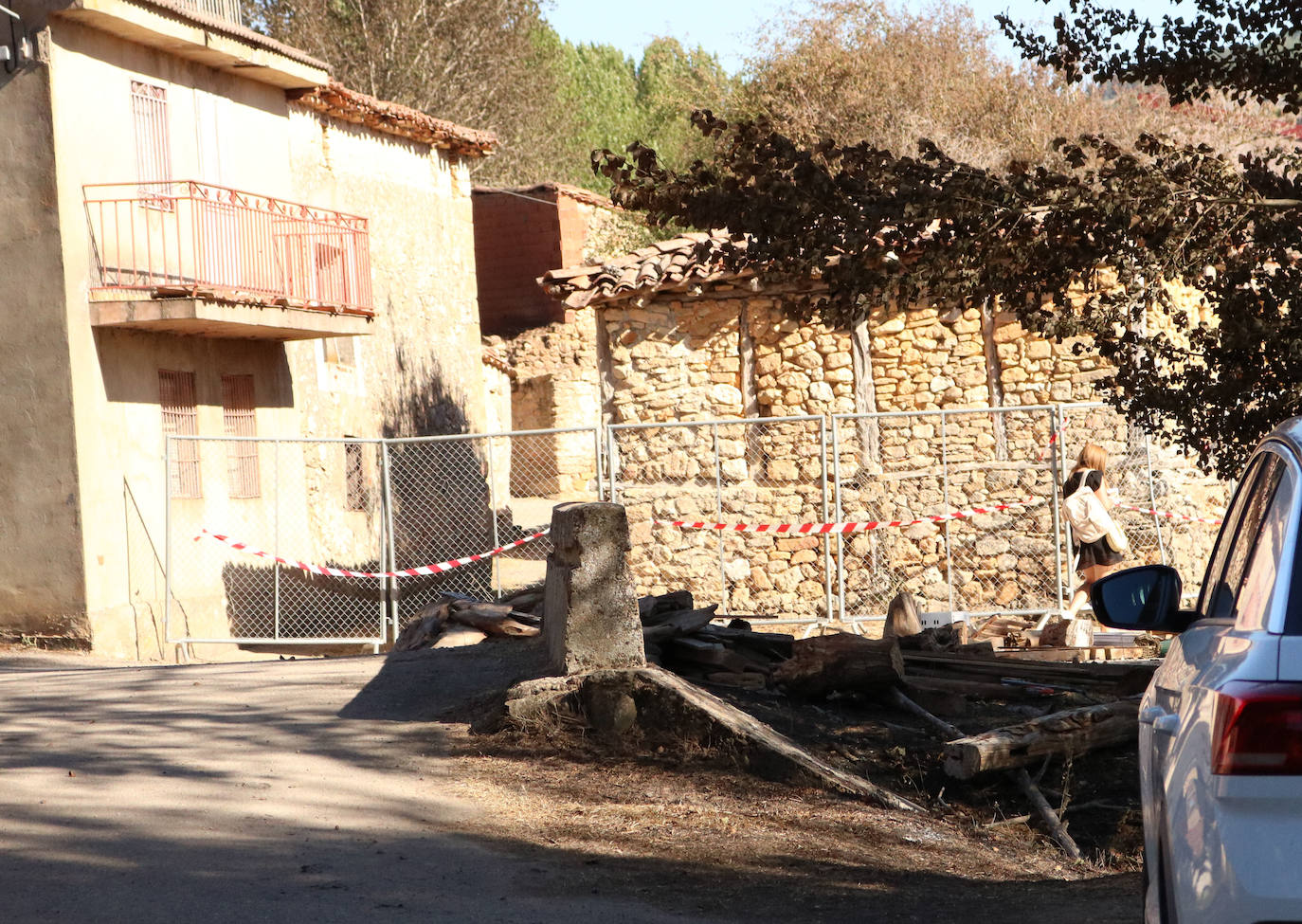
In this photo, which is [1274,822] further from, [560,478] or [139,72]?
[560,478]

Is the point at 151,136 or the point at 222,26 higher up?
the point at 222,26

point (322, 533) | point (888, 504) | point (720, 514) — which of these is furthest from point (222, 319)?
point (888, 504)

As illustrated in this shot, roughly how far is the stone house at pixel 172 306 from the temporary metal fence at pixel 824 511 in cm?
17

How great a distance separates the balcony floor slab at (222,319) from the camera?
15.1 metres

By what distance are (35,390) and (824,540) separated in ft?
27.4

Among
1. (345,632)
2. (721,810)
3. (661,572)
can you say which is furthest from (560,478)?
(721,810)

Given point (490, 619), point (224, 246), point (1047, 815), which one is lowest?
point (1047, 815)

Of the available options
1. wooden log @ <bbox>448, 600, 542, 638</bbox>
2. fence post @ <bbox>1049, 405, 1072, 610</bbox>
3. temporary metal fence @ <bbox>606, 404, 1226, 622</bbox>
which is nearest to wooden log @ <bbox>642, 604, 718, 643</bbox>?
wooden log @ <bbox>448, 600, 542, 638</bbox>

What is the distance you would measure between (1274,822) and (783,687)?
634 cm

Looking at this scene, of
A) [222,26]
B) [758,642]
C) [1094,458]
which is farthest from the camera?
[222,26]

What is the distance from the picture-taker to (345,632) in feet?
57.5

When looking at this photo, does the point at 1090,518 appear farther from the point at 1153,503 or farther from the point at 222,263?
the point at 222,263

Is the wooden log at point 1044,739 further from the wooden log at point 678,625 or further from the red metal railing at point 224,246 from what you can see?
the red metal railing at point 224,246

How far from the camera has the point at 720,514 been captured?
1527cm
